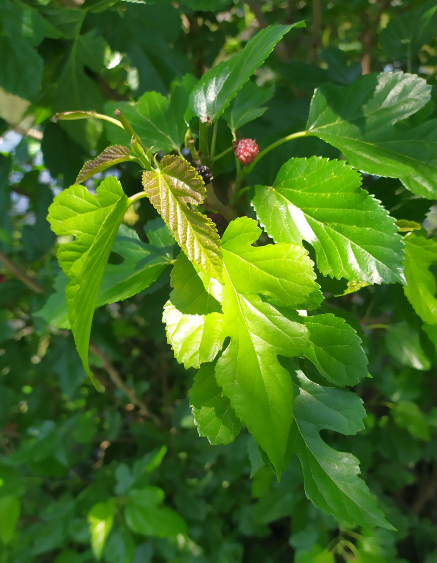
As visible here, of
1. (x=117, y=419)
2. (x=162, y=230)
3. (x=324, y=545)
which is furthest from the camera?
(x=117, y=419)

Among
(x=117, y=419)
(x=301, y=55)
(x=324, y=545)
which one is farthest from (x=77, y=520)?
(x=301, y=55)

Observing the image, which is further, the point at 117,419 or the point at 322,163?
the point at 117,419

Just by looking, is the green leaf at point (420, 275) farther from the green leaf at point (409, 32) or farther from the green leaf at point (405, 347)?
the green leaf at point (409, 32)

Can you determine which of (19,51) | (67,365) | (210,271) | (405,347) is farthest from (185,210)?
(67,365)

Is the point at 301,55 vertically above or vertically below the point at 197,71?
below

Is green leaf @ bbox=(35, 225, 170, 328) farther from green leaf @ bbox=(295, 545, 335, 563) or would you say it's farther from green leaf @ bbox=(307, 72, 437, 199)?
green leaf @ bbox=(295, 545, 335, 563)

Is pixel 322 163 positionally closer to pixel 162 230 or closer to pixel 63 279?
pixel 162 230

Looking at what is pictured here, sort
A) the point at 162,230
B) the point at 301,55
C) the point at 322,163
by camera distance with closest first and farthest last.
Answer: the point at 322,163 → the point at 162,230 → the point at 301,55
